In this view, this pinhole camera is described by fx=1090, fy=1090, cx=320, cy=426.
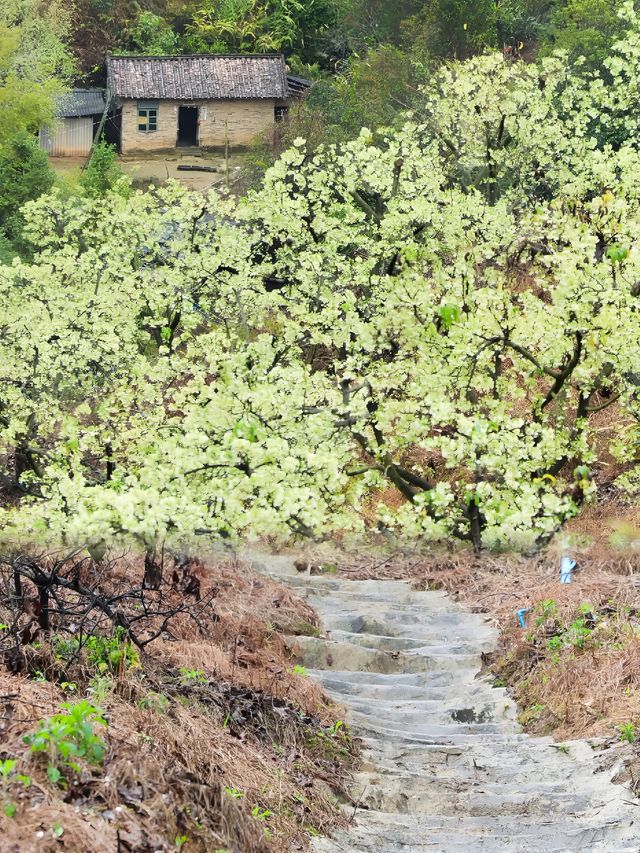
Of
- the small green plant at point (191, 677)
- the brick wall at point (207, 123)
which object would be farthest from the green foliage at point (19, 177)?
the small green plant at point (191, 677)

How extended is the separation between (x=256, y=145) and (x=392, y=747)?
3709 cm

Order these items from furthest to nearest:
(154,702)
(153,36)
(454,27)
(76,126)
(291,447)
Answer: (153,36)
(76,126)
(454,27)
(291,447)
(154,702)

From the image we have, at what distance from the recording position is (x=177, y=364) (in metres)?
18.7

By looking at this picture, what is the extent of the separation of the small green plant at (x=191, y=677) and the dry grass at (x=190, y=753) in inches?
0.7

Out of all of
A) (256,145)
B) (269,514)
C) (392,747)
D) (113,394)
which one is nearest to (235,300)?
(113,394)

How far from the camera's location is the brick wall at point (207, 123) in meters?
49.7

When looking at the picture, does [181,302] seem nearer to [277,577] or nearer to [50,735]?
[277,577]

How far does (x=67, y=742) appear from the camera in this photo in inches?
270

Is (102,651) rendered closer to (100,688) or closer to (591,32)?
(100,688)

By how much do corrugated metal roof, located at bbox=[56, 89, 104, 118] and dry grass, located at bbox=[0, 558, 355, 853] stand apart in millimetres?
41584

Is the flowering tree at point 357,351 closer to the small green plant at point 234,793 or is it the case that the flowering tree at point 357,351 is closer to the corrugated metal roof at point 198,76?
the small green plant at point 234,793

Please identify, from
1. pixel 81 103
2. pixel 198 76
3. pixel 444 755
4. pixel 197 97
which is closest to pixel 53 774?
pixel 444 755

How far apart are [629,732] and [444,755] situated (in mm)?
1843

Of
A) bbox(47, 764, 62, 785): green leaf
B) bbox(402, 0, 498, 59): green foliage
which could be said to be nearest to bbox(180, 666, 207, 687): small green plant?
bbox(47, 764, 62, 785): green leaf
